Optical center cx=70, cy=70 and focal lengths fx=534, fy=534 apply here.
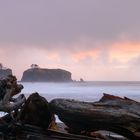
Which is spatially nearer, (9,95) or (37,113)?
(37,113)

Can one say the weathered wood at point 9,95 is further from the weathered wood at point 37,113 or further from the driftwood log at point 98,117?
the driftwood log at point 98,117

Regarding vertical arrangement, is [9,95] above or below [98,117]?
above

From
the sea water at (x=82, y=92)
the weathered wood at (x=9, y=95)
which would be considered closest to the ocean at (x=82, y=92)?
the sea water at (x=82, y=92)

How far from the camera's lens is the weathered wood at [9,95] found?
8594mm

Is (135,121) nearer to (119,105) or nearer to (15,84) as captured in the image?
(119,105)

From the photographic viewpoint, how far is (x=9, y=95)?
8.79 metres

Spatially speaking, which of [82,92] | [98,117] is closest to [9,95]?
[98,117]

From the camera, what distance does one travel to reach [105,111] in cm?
844

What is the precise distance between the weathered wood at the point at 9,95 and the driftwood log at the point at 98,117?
644mm

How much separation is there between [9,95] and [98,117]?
5.06 ft

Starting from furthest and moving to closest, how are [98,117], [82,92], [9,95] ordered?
[82,92], [9,95], [98,117]

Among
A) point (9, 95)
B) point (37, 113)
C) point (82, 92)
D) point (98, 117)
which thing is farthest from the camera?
point (82, 92)

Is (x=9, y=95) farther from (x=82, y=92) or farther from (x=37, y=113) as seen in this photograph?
(x=82, y=92)

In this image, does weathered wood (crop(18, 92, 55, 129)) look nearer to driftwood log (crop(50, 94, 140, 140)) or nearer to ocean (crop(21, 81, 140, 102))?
driftwood log (crop(50, 94, 140, 140))
